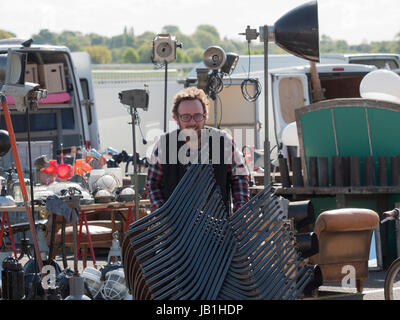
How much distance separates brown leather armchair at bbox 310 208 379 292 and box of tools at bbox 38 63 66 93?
7.54 meters

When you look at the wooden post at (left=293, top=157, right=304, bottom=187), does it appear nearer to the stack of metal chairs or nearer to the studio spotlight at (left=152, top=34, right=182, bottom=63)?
the studio spotlight at (left=152, top=34, right=182, bottom=63)

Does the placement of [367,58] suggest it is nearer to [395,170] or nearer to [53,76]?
[53,76]

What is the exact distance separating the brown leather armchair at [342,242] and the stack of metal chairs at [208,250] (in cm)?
289

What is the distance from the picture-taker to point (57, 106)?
15031 mm

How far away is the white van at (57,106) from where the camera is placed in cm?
1461

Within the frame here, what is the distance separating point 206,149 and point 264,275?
104 cm

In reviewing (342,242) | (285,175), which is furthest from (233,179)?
(285,175)

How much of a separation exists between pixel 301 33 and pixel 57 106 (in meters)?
7.78

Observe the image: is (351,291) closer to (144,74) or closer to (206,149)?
(206,149)

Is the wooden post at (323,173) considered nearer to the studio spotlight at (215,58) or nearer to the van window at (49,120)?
the studio spotlight at (215,58)

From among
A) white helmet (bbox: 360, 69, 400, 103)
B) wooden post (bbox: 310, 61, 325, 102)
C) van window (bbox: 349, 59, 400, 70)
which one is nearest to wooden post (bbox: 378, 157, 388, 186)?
white helmet (bbox: 360, 69, 400, 103)

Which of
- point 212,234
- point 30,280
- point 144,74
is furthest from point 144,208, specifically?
point 144,74

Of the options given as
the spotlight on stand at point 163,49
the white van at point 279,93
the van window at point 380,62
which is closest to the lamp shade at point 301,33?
the spotlight on stand at point 163,49

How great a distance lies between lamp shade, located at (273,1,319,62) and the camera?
782cm
